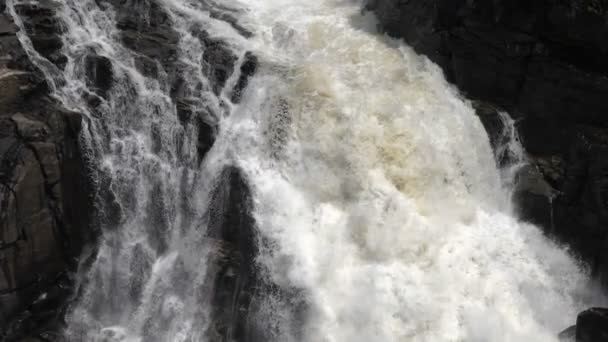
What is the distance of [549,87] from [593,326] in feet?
19.9

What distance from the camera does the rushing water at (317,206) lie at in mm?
12383

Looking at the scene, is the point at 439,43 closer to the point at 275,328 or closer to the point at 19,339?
the point at 275,328

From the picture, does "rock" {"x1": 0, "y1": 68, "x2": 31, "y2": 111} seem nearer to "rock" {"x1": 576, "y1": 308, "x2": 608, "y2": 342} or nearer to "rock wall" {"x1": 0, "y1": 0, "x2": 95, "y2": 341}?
"rock wall" {"x1": 0, "y1": 0, "x2": 95, "y2": 341}

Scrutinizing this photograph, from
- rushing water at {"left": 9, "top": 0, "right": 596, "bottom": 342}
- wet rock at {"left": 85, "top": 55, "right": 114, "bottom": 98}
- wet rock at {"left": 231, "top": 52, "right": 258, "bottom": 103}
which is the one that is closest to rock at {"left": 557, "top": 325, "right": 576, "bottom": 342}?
rushing water at {"left": 9, "top": 0, "right": 596, "bottom": 342}

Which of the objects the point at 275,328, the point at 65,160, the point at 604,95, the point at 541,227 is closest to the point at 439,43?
the point at 604,95

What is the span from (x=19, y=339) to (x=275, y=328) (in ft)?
17.9

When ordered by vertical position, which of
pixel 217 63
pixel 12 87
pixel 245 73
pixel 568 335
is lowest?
pixel 568 335

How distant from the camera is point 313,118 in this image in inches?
569

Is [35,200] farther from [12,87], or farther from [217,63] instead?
[217,63]

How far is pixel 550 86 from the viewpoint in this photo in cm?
1431

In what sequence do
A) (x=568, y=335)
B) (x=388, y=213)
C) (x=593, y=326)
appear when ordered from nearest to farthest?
1. (x=593, y=326)
2. (x=568, y=335)
3. (x=388, y=213)

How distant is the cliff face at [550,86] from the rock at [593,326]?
221 cm

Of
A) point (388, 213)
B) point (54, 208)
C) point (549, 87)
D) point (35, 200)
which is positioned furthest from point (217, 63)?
point (549, 87)

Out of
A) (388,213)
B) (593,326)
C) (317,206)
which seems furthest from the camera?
(317,206)
